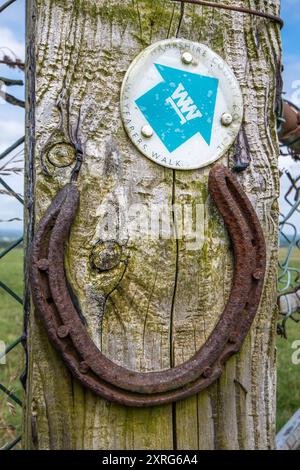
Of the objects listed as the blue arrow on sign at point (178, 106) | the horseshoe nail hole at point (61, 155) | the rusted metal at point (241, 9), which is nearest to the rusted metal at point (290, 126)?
the rusted metal at point (241, 9)

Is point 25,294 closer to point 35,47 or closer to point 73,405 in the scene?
point 73,405

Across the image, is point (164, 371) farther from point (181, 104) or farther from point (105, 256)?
point (181, 104)

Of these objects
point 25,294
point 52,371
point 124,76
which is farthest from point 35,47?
point 52,371

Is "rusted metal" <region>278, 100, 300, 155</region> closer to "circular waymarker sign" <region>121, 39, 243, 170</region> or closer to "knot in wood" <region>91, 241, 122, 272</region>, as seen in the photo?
"circular waymarker sign" <region>121, 39, 243, 170</region>

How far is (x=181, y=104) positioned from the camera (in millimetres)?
1049

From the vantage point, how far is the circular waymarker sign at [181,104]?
3.38 ft

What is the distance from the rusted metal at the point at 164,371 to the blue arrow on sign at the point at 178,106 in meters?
0.10

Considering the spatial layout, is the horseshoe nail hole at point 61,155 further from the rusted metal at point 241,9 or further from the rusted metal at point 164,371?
the rusted metal at point 241,9

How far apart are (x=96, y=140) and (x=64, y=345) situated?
412 mm

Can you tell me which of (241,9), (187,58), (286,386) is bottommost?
(286,386)

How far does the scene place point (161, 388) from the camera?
103cm

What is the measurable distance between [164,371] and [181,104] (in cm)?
55

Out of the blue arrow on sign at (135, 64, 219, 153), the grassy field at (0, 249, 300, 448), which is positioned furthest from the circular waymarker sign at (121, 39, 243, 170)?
the grassy field at (0, 249, 300, 448)

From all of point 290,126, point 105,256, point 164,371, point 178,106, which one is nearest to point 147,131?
point 178,106
